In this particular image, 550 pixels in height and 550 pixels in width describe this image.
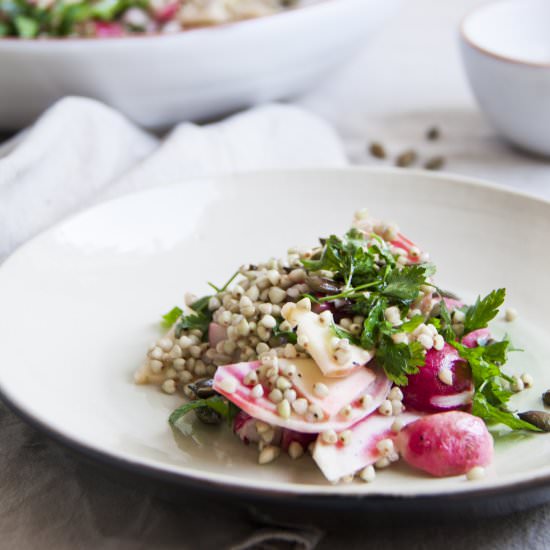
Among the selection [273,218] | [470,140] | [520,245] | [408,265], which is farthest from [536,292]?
[470,140]

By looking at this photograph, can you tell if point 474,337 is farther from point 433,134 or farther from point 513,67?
point 433,134

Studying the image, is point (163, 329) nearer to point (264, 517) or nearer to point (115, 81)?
point (264, 517)

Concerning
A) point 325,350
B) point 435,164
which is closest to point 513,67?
point 435,164

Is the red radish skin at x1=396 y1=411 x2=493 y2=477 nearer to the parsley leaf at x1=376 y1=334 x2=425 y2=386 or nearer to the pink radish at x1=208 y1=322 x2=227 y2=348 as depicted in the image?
the parsley leaf at x1=376 y1=334 x2=425 y2=386

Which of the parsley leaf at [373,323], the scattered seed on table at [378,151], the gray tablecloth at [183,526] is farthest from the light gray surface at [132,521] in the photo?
the scattered seed on table at [378,151]

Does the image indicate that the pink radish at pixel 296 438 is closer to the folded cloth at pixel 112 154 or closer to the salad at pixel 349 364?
the salad at pixel 349 364

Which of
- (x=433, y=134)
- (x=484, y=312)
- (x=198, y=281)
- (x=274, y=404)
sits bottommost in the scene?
(x=433, y=134)

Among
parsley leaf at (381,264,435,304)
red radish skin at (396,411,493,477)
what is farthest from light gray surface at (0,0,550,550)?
parsley leaf at (381,264,435,304)
